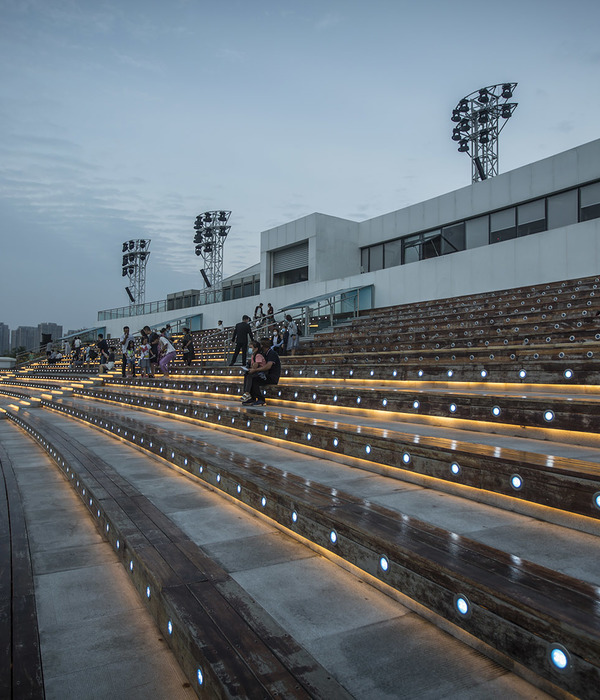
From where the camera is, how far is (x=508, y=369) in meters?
5.63

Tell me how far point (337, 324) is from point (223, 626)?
14.7 metres

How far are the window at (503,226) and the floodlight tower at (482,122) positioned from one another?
9.85 m

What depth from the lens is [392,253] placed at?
73.9 feet

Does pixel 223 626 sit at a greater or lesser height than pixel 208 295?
lesser

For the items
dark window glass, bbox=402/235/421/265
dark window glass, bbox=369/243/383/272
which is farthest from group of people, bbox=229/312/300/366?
dark window glass, bbox=369/243/383/272

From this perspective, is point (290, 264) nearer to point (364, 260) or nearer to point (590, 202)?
point (364, 260)

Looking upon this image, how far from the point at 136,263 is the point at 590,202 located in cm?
3917

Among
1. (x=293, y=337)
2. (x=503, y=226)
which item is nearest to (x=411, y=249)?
(x=503, y=226)

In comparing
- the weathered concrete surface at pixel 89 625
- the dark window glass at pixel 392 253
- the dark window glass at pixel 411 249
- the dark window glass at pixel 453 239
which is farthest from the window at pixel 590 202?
the weathered concrete surface at pixel 89 625

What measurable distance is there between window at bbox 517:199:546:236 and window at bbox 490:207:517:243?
8.9 inches

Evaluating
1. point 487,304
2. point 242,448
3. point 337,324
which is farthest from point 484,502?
point 337,324

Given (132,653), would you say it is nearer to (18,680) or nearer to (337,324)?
(18,680)

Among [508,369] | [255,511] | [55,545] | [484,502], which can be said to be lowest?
[55,545]

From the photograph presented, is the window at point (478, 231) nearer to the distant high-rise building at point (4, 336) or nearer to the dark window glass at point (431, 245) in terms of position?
the dark window glass at point (431, 245)
